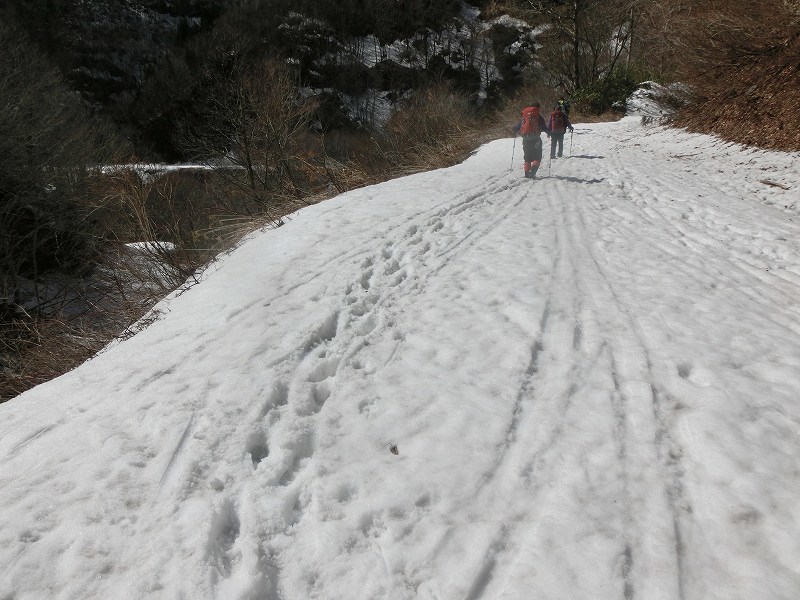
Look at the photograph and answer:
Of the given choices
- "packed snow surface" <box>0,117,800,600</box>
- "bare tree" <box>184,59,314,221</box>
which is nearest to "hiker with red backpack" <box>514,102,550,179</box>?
"packed snow surface" <box>0,117,800,600</box>

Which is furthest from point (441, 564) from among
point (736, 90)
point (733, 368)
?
point (736, 90)

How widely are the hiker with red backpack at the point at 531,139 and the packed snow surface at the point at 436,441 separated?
4589 millimetres

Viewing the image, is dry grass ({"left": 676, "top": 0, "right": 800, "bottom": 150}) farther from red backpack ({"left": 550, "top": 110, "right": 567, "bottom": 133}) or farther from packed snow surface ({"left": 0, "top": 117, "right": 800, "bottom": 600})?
packed snow surface ({"left": 0, "top": 117, "right": 800, "bottom": 600})

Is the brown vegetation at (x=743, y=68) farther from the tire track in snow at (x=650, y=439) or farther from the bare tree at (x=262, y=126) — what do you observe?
the bare tree at (x=262, y=126)

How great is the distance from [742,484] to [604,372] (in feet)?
2.62

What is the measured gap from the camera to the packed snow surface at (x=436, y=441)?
5.03 feet

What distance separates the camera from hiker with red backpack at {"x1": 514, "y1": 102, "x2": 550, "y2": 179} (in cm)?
812

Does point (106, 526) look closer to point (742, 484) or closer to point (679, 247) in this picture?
point (742, 484)

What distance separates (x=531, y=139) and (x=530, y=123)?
1.52 ft

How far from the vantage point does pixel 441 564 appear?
5.10 feet

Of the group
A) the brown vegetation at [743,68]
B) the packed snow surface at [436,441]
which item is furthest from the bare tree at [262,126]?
the packed snow surface at [436,441]

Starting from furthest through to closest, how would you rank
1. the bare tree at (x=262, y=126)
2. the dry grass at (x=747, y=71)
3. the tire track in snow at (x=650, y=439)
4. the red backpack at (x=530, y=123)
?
the bare tree at (x=262, y=126), the red backpack at (x=530, y=123), the dry grass at (x=747, y=71), the tire track in snow at (x=650, y=439)

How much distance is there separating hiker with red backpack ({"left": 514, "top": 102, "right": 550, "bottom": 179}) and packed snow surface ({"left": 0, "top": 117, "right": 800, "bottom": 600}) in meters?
4.59

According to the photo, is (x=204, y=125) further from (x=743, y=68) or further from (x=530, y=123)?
(x=743, y=68)
